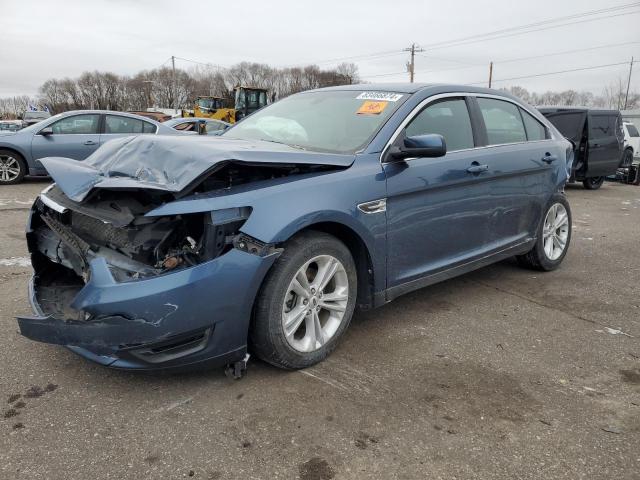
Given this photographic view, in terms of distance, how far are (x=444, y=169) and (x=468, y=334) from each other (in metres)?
1.13

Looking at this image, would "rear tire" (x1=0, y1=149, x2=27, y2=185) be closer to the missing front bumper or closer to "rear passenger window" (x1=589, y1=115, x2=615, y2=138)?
the missing front bumper

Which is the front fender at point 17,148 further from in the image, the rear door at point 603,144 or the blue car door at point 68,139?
the rear door at point 603,144

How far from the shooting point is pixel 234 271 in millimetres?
2490

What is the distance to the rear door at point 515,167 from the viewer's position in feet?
13.5

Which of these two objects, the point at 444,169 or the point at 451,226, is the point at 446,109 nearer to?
the point at 444,169

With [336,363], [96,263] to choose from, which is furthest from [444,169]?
[96,263]

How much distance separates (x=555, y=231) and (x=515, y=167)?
47.5 inches

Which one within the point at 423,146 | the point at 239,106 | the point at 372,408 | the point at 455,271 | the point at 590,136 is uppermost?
the point at 239,106

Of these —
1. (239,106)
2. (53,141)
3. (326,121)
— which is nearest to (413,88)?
(326,121)

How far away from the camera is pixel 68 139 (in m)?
9.91

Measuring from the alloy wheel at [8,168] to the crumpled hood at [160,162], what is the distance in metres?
8.03

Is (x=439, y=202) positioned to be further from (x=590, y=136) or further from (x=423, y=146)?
(x=590, y=136)

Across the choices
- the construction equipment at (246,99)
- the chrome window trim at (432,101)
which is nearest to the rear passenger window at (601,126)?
the chrome window trim at (432,101)

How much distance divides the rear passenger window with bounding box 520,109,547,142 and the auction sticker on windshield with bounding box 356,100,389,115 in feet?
5.79
